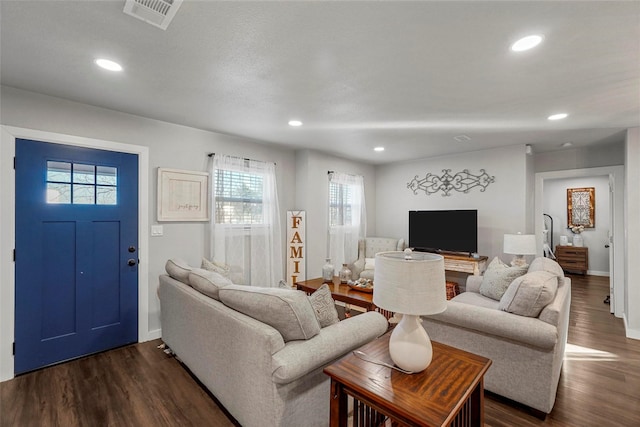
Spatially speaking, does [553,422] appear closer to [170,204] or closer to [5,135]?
[170,204]

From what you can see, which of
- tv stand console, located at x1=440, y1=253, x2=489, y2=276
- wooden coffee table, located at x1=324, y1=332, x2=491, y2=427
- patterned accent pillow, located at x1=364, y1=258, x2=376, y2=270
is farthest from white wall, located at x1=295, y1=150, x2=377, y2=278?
wooden coffee table, located at x1=324, y1=332, x2=491, y2=427

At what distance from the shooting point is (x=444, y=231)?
484 centimetres

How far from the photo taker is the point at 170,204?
3346 mm

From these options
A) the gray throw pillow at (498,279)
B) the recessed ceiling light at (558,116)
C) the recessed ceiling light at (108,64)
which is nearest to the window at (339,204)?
the gray throw pillow at (498,279)

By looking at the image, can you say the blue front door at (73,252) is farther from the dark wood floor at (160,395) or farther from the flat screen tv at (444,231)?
the flat screen tv at (444,231)

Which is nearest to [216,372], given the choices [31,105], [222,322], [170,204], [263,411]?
[222,322]

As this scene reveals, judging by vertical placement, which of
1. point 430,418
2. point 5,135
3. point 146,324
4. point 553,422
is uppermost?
point 5,135

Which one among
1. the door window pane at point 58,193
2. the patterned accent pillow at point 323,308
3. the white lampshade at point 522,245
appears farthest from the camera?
the white lampshade at point 522,245

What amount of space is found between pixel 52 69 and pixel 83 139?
80 cm

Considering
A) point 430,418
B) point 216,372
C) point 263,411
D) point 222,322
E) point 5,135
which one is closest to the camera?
point 430,418

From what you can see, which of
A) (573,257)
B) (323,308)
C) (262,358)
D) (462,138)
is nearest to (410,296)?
(323,308)

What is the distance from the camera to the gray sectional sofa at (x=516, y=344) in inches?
76.4

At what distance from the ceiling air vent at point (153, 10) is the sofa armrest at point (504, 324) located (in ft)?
8.93

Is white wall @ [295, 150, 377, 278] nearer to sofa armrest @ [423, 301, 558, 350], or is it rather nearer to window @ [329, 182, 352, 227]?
window @ [329, 182, 352, 227]
